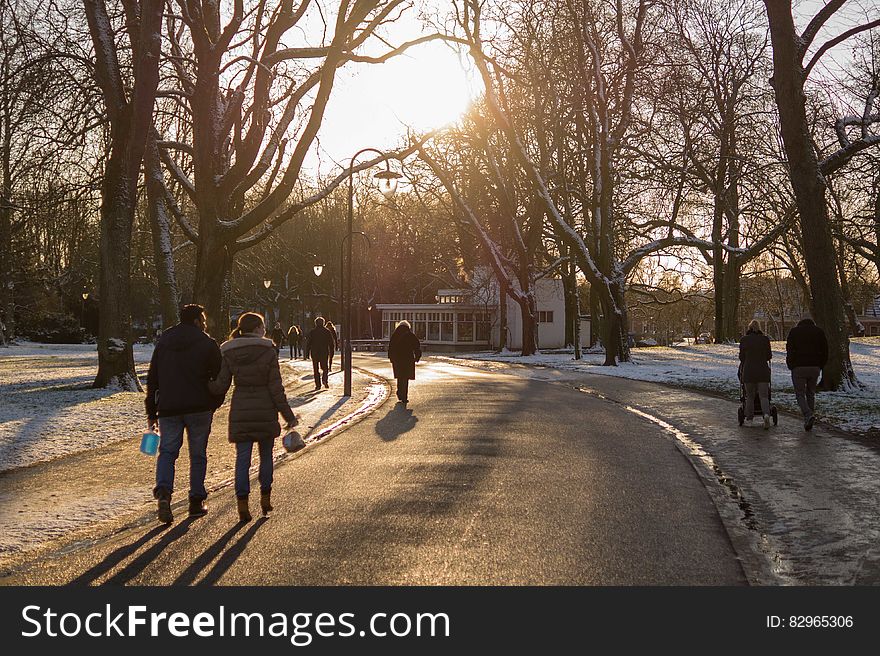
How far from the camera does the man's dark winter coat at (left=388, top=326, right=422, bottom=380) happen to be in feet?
62.8

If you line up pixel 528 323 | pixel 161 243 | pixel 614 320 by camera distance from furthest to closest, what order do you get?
pixel 528 323 → pixel 614 320 → pixel 161 243

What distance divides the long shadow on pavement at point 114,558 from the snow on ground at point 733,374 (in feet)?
34.3

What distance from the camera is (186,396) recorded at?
796 centimetres

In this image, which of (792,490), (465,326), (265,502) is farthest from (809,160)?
(465,326)

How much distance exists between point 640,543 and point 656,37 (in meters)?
28.5

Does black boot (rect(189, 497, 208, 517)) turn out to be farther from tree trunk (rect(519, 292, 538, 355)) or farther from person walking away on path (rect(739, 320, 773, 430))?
tree trunk (rect(519, 292, 538, 355))

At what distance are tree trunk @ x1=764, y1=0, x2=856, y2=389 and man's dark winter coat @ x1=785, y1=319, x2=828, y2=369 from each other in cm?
592

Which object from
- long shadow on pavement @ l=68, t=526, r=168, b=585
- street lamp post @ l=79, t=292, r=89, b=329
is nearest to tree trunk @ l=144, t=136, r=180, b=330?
long shadow on pavement @ l=68, t=526, r=168, b=585

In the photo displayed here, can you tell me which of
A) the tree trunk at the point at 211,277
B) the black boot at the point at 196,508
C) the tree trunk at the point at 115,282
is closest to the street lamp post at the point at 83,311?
the tree trunk at the point at 211,277

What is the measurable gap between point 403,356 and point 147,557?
12.8 metres

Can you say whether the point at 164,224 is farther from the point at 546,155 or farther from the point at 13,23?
the point at 546,155

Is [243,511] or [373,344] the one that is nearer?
[243,511]

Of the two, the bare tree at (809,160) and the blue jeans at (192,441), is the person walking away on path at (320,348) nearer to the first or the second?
the bare tree at (809,160)

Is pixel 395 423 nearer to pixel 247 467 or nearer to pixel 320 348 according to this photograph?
pixel 247 467
